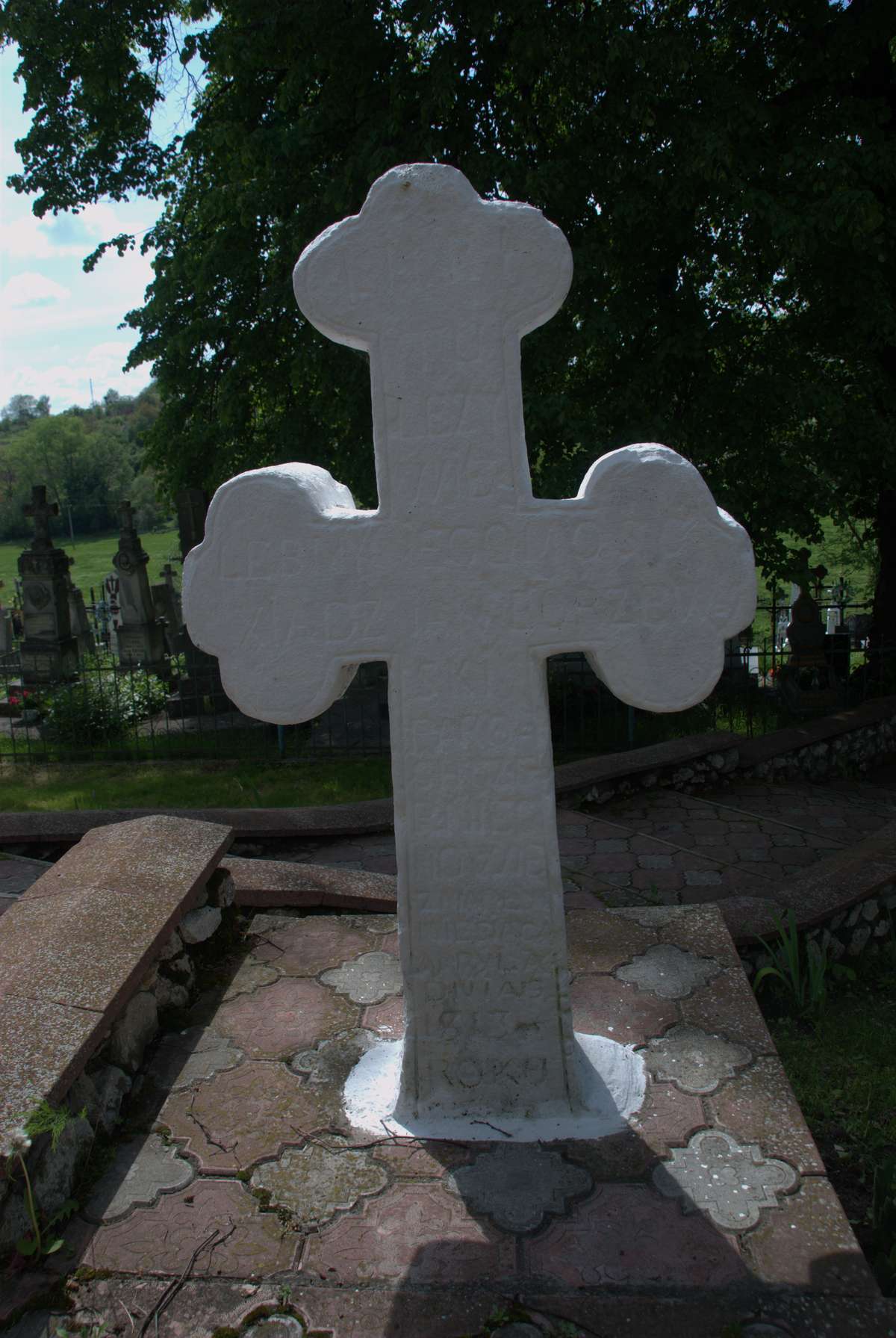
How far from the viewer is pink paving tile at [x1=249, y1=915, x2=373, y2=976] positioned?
11.4 feet

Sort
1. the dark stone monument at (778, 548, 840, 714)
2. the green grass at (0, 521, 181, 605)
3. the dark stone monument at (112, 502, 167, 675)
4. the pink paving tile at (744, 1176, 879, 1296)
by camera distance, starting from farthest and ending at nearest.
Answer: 1. the green grass at (0, 521, 181, 605)
2. the dark stone monument at (112, 502, 167, 675)
3. the dark stone monument at (778, 548, 840, 714)
4. the pink paving tile at (744, 1176, 879, 1296)

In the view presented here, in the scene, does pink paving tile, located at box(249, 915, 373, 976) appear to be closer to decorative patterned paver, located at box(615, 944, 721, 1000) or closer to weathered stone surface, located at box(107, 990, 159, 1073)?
weathered stone surface, located at box(107, 990, 159, 1073)

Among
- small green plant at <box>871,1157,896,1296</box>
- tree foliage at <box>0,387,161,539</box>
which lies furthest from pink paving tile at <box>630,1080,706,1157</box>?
tree foliage at <box>0,387,161,539</box>

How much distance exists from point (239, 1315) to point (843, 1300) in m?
1.22

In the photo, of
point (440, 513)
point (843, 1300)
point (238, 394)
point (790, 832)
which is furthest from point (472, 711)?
point (238, 394)

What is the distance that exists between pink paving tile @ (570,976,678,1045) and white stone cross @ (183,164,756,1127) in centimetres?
38

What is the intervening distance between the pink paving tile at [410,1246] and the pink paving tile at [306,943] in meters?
1.16

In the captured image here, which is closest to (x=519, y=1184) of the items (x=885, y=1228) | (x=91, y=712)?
(x=885, y=1228)

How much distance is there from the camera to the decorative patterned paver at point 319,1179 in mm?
2309

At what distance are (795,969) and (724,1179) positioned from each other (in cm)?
134

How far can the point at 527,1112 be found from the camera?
2633mm

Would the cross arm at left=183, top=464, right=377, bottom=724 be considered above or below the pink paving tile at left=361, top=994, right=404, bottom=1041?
above

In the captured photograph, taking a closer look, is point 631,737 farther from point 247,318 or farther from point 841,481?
point 247,318

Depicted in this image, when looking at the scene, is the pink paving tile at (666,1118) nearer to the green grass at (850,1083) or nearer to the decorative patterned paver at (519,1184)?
the decorative patterned paver at (519,1184)
